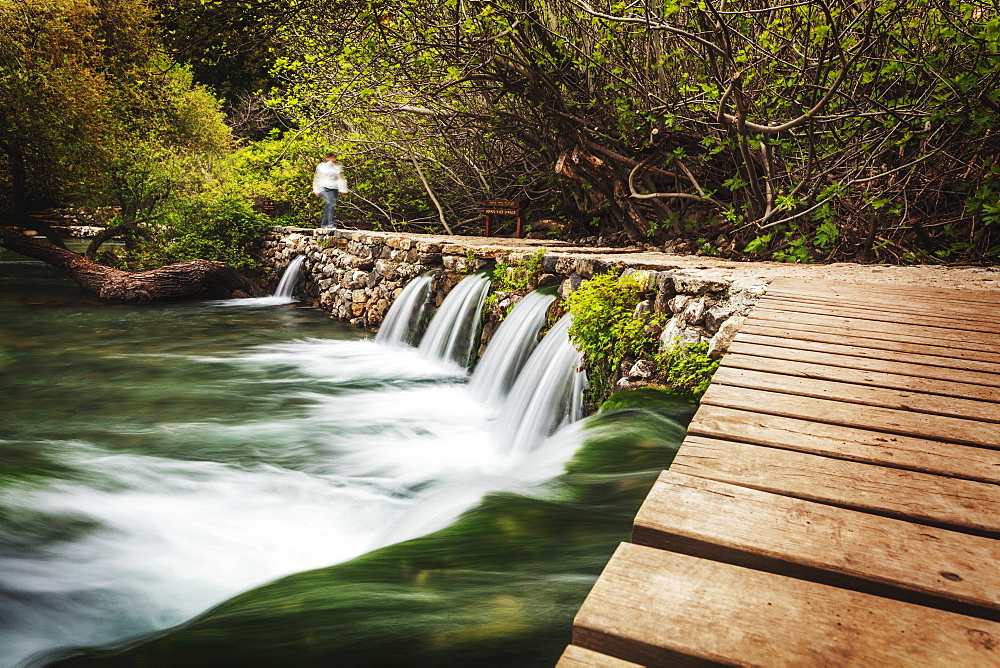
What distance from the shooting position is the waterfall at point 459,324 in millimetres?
7955

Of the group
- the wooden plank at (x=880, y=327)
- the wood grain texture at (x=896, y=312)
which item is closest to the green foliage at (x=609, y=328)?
the wood grain texture at (x=896, y=312)

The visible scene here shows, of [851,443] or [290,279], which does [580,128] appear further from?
[851,443]

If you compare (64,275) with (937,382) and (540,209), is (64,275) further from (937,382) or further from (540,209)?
(937,382)

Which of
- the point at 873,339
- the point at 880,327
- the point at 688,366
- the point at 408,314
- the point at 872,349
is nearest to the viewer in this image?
the point at 872,349

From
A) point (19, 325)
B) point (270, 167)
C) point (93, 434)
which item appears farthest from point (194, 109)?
point (93, 434)

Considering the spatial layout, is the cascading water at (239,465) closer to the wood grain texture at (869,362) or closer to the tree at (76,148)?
the wood grain texture at (869,362)

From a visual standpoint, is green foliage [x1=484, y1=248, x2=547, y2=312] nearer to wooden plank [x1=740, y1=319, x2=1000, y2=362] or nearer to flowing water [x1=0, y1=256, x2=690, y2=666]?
flowing water [x1=0, y1=256, x2=690, y2=666]

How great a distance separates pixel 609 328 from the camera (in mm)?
5172

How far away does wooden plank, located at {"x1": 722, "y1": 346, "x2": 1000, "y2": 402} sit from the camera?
2354 millimetres

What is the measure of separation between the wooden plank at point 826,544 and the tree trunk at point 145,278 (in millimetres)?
12201

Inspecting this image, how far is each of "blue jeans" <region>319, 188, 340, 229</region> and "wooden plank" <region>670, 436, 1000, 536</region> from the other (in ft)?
38.0

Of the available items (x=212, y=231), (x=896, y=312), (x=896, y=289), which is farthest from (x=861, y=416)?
(x=212, y=231)

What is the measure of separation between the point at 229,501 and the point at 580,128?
6820 mm

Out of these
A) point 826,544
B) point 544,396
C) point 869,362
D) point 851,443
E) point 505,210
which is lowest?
point 544,396
